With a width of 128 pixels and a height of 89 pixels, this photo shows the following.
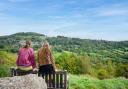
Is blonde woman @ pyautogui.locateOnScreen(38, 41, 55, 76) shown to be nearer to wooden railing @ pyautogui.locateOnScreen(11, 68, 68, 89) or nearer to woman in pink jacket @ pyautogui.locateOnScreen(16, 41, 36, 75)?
wooden railing @ pyautogui.locateOnScreen(11, 68, 68, 89)

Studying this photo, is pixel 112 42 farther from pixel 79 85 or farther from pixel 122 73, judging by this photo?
pixel 79 85

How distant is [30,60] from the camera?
51.9 ft

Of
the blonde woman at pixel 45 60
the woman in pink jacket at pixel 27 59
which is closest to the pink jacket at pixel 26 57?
the woman in pink jacket at pixel 27 59

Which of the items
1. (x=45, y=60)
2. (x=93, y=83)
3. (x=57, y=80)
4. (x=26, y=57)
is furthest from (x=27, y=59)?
(x=93, y=83)

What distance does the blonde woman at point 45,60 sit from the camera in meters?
15.8

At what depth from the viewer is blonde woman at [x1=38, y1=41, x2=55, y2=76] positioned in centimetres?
1584

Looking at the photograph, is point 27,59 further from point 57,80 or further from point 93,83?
point 93,83

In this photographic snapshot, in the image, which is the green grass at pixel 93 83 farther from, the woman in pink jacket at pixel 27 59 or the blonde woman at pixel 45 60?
the woman in pink jacket at pixel 27 59

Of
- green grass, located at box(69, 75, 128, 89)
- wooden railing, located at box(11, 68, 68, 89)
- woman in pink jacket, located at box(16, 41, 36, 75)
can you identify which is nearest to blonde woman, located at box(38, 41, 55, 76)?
wooden railing, located at box(11, 68, 68, 89)

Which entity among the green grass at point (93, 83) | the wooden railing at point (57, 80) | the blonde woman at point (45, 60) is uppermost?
the blonde woman at point (45, 60)

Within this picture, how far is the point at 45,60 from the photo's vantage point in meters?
16.0

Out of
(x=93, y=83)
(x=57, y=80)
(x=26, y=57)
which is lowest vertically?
(x=93, y=83)

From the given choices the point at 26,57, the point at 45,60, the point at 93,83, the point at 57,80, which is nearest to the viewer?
the point at 26,57

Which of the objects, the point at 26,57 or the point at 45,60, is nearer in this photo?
the point at 26,57
